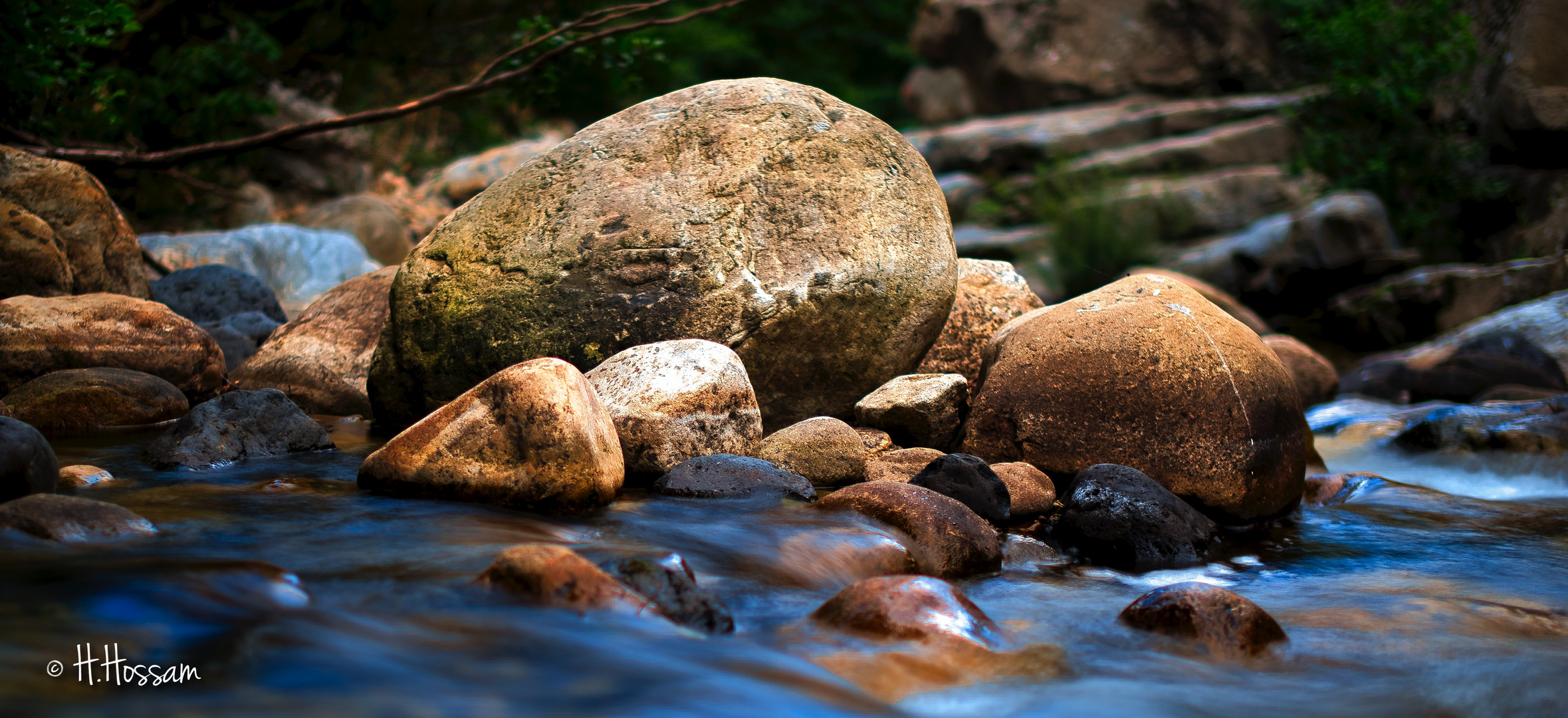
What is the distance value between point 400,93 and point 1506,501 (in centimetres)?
2003

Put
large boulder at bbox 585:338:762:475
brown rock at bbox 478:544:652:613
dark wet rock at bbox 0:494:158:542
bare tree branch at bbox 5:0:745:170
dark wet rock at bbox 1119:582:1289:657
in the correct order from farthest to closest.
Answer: bare tree branch at bbox 5:0:745:170 → large boulder at bbox 585:338:762:475 → dark wet rock at bbox 1119:582:1289:657 → dark wet rock at bbox 0:494:158:542 → brown rock at bbox 478:544:652:613

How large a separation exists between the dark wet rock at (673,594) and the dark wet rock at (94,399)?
3.73m

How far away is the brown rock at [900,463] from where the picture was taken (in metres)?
4.58

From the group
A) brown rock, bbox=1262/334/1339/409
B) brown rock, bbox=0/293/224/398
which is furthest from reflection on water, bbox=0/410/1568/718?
brown rock, bbox=1262/334/1339/409

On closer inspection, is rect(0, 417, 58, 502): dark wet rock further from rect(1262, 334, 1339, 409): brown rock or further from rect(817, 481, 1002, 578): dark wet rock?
rect(1262, 334, 1339, 409): brown rock

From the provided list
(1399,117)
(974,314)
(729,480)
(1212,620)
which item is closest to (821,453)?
(729,480)

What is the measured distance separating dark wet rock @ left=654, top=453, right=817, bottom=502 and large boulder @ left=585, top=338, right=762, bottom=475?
148mm

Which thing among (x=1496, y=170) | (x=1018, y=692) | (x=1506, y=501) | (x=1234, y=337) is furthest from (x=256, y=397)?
(x=1496, y=170)

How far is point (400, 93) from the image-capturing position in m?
20.3

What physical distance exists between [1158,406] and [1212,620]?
190cm

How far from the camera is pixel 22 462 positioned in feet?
10.1

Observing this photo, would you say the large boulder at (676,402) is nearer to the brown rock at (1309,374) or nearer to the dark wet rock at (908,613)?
the dark wet rock at (908,613)

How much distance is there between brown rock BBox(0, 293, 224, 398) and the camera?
17.1ft

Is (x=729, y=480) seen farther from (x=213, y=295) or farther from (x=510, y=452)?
(x=213, y=295)
